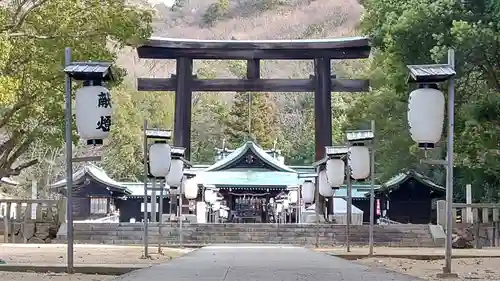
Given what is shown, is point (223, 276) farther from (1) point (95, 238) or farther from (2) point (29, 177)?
(2) point (29, 177)

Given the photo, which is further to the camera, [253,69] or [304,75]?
[304,75]

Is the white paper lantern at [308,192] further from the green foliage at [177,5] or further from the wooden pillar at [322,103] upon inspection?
the green foliage at [177,5]

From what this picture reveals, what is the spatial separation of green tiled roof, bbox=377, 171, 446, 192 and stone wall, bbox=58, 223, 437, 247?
28.0ft

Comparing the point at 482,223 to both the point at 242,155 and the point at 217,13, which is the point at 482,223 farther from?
the point at 217,13

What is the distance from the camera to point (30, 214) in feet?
78.3

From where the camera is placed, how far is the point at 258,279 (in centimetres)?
747

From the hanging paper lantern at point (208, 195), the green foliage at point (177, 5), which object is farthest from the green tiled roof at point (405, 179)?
the green foliage at point (177, 5)

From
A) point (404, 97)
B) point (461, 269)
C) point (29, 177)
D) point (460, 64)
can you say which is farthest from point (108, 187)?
point (461, 269)

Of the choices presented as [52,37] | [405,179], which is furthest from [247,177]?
[52,37]

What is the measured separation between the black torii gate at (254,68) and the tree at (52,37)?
9.06 metres

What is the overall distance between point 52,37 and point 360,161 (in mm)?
6621

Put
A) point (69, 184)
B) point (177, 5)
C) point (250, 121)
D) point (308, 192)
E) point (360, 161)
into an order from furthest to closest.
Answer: point (177, 5)
point (250, 121)
point (308, 192)
point (360, 161)
point (69, 184)

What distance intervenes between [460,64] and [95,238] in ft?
40.6

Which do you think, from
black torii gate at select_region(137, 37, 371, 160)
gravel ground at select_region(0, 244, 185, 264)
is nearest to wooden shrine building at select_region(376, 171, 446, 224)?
black torii gate at select_region(137, 37, 371, 160)
